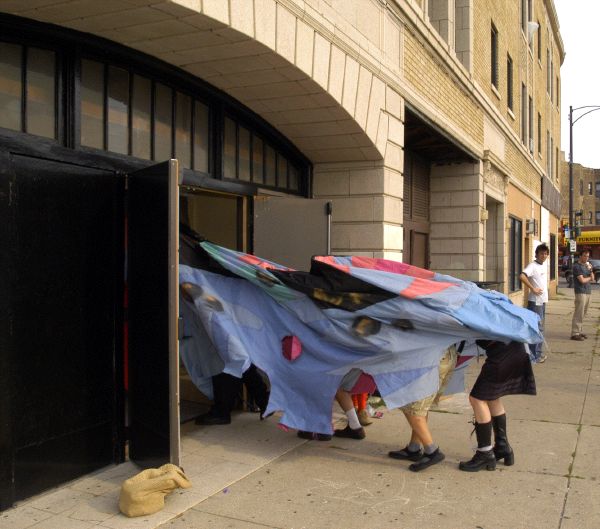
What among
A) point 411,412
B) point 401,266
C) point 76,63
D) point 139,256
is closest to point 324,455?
point 411,412

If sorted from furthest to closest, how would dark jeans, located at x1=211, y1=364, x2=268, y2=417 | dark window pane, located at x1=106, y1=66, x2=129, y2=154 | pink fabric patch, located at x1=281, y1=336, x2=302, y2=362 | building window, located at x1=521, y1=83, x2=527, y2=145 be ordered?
building window, located at x1=521, y1=83, x2=527, y2=145 → dark jeans, located at x1=211, y1=364, x2=268, y2=417 → dark window pane, located at x1=106, y1=66, x2=129, y2=154 → pink fabric patch, located at x1=281, y1=336, x2=302, y2=362

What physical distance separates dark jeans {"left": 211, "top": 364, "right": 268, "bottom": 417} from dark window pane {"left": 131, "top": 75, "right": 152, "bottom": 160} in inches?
89.1

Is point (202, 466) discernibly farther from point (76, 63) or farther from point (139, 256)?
point (76, 63)

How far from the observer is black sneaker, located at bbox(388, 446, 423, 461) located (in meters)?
5.41

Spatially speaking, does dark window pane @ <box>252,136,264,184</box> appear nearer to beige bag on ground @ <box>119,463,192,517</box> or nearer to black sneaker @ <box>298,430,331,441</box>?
black sneaker @ <box>298,430,331,441</box>

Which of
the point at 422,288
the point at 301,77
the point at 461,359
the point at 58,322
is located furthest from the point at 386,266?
the point at 58,322

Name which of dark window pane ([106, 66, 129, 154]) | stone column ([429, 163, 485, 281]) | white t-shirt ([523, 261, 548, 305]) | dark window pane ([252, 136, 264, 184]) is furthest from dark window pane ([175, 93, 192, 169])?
stone column ([429, 163, 485, 281])

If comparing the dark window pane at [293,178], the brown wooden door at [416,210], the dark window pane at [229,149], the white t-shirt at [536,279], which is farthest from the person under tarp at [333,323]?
the brown wooden door at [416,210]

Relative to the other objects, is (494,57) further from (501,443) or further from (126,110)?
(501,443)

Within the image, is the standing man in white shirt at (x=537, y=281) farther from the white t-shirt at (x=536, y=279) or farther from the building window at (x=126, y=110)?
the building window at (x=126, y=110)

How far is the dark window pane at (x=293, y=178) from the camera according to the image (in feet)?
28.2

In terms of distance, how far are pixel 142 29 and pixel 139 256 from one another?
1.88 meters

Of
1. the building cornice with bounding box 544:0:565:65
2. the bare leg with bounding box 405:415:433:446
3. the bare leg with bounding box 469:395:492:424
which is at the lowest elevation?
the bare leg with bounding box 405:415:433:446

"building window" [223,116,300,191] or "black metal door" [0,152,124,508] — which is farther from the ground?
"building window" [223,116,300,191]
